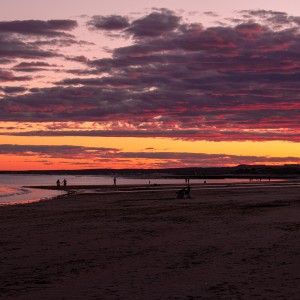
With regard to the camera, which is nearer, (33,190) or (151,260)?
(151,260)

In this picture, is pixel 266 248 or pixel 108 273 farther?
pixel 266 248

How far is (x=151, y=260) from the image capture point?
14.5 m

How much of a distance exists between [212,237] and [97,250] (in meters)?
4.74

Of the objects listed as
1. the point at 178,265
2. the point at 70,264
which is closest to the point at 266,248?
the point at 178,265

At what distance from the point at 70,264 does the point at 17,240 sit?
5284 millimetres

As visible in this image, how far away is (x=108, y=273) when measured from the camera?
12789 mm

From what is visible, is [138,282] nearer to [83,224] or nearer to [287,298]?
[287,298]

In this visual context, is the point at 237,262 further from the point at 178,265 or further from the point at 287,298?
the point at 287,298

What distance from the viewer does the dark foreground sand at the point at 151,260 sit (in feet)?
36.1

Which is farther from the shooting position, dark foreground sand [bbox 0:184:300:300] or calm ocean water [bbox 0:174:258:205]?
calm ocean water [bbox 0:174:258:205]

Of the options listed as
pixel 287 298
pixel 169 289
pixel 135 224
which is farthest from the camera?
pixel 135 224

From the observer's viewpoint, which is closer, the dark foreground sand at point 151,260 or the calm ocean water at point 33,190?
the dark foreground sand at point 151,260

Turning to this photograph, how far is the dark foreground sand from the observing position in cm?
1101

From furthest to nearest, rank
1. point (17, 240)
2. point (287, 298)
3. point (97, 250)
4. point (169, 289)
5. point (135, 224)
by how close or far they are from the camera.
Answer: point (135, 224), point (17, 240), point (97, 250), point (169, 289), point (287, 298)
